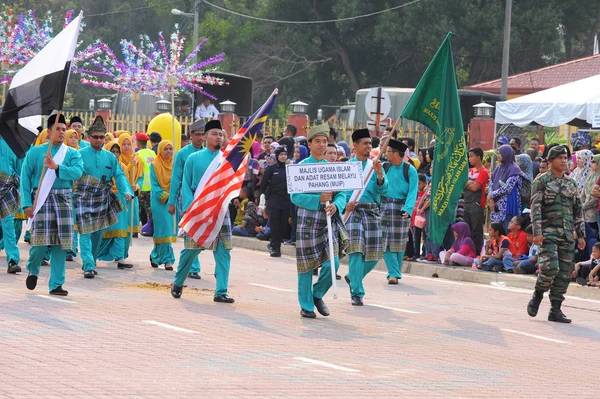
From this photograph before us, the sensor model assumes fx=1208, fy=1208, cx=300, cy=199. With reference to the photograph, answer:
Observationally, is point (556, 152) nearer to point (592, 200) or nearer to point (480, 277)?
point (592, 200)

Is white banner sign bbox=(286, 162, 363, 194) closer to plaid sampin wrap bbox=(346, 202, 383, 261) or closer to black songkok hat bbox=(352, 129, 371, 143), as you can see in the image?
black songkok hat bbox=(352, 129, 371, 143)

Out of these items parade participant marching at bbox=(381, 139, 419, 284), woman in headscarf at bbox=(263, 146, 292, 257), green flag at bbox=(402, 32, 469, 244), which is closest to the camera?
green flag at bbox=(402, 32, 469, 244)

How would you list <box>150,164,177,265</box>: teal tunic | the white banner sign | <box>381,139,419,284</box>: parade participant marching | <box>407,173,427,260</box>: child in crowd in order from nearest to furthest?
1. the white banner sign
2. <box>381,139,419,284</box>: parade participant marching
3. <box>150,164,177,265</box>: teal tunic
4. <box>407,173,427,260</box>: child in crowd

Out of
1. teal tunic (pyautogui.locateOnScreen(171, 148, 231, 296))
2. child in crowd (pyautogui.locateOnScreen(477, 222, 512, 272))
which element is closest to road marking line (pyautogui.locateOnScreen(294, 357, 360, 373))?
teal tunic (pyautogui.locateOnScreen(171, 148, 231, 296))

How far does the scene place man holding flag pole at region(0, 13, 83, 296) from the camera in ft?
41.3

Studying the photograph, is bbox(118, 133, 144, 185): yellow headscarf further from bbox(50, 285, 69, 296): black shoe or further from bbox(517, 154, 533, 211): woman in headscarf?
bbox(517, 154, 533, 211): woman in headscarf

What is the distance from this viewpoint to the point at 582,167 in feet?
56.3

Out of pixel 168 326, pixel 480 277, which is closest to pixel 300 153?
pixel 480 277

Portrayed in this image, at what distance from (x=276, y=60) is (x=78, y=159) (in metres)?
44.8

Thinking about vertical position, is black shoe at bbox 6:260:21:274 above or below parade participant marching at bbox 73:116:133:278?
below

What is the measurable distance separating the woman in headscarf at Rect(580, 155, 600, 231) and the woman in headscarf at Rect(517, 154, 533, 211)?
1.52 metres

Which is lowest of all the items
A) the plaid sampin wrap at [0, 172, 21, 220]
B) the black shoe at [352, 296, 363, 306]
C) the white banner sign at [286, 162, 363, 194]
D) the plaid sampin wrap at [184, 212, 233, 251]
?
the black shoe at [352, 296, 363, 306]

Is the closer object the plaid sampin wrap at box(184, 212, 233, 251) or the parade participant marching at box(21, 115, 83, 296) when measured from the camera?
the parade participant marching at box(21, 115, 83, 296)

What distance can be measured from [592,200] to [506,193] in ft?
6.06
